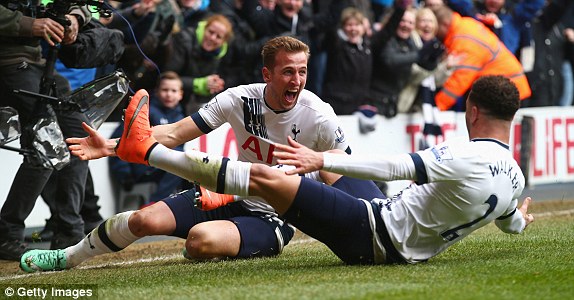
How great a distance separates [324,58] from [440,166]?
6898mm

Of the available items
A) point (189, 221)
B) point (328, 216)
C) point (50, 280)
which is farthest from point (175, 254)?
point (328, 216)

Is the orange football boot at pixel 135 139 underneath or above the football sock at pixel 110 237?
above

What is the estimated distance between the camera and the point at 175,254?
8625 millimetres

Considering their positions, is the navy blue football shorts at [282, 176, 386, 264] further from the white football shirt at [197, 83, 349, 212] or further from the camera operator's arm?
the camera operator's arm

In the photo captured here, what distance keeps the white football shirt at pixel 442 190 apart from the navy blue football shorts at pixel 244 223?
1.08 meters

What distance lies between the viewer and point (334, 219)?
654 centimetres

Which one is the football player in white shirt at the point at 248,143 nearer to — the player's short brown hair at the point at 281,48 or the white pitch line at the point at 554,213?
the player's short brown hair at the point at 281,48

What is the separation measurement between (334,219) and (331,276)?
14.8 inches

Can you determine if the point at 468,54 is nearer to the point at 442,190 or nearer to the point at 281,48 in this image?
the point at 281,48

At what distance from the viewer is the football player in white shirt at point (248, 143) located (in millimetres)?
7344

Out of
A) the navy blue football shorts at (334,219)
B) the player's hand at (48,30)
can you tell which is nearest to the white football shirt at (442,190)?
the navy blue football shorts at (334,219)

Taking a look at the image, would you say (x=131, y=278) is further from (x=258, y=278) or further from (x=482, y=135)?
(x=482, y=135)

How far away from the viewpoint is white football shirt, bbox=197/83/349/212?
762 cm
